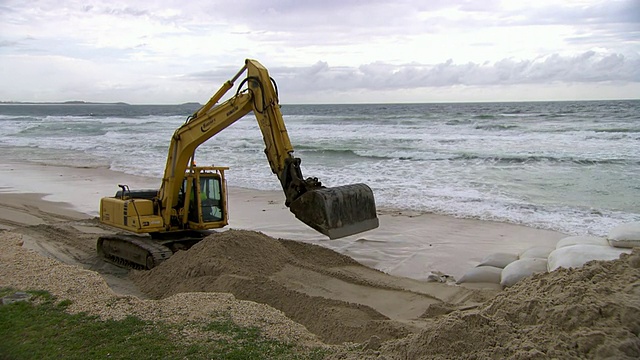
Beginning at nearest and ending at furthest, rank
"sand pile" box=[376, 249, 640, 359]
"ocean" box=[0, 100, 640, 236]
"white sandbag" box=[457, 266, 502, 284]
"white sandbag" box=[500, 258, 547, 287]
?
"sand pile" box=[376, 249, 640, 359] → "white sandbag" box=[500, 258, 547, 287] → "white sandbag" box=[457, 266, 502, 284] → "ocean" box=[0, 100, 640, 236]

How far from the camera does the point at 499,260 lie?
33.0 ft

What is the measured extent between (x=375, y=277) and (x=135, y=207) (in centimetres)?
454

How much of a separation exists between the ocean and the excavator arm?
710 cm

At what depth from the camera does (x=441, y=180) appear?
20188 mm

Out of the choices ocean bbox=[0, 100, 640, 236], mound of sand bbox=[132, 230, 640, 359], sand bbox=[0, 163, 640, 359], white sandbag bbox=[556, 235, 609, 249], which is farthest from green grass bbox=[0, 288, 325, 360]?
ocean bbox=[0, 100, 640, 236]

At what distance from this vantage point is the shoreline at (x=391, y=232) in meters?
11.1

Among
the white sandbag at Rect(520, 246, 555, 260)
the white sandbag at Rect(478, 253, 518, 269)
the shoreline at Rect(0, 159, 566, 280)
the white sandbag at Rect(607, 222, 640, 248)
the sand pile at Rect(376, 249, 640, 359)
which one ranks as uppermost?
the sand pile at Rect(376, 249, 640, 359)

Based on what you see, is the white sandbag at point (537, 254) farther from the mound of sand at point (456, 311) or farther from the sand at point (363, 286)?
the mound of sand at point (456, 311)

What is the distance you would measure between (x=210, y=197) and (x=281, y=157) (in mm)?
2973

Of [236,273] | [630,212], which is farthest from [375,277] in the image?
[630,212]

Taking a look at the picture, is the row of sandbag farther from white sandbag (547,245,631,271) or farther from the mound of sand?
the mound of sand

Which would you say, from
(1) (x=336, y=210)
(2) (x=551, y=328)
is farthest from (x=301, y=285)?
(2) (x=551, y=328)

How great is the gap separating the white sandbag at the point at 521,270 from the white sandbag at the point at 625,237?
3.82 feet

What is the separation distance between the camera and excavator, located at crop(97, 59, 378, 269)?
7.77 meters
